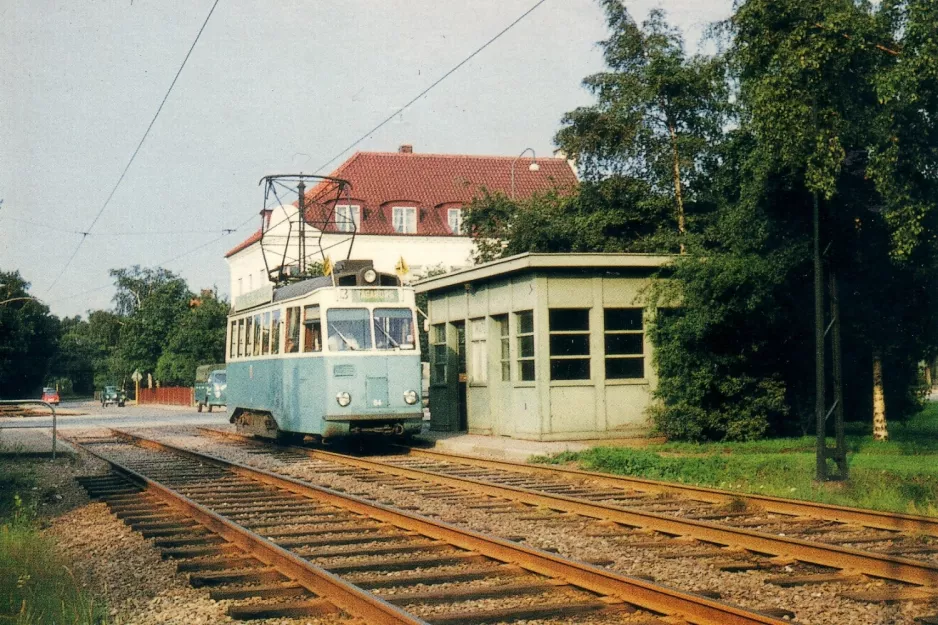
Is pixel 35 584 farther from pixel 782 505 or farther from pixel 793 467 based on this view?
pixel 793 467

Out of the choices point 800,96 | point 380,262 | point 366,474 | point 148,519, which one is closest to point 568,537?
point 148,519

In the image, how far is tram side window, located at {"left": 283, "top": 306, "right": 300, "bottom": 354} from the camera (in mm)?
20656

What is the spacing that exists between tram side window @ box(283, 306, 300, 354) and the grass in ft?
29.0

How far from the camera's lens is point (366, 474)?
1642cm

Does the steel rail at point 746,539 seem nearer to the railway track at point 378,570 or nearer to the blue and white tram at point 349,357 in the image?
the railway track at point 378,570

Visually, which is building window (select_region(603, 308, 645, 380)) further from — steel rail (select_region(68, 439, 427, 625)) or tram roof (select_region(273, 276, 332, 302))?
steel rail (select_region(68, 439, 427, 625))

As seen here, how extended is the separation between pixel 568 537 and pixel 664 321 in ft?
40.4

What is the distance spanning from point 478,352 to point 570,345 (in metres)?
3.13

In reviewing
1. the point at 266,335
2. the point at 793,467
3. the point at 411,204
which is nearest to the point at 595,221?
the point at 266,335

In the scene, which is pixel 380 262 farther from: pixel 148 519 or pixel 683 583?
pixel 683 583

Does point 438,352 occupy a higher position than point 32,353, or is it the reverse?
point 32,353

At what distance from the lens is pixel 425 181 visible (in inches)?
2562

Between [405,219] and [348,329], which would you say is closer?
[348,329]

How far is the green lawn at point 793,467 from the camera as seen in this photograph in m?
12.5
